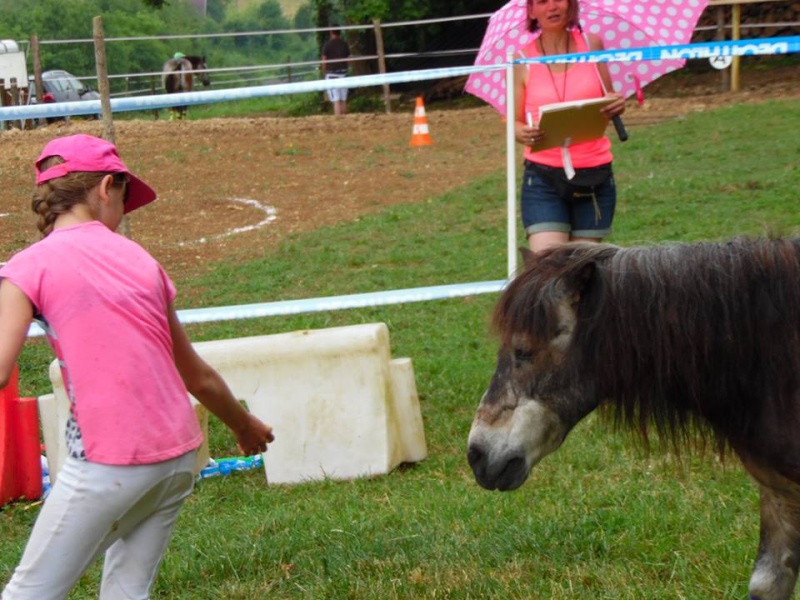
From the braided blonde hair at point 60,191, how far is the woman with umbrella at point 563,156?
9.24 ft

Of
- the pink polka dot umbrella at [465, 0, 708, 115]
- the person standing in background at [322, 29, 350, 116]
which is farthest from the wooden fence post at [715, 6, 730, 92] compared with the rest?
the pink polka dot umbrella at [465, 0, 708, 115]

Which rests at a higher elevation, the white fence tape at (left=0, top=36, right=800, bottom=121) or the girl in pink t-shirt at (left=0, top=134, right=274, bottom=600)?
the white fence tape at (left=0, top=36, right=800, bottom=121)

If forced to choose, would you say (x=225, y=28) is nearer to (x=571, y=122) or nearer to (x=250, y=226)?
(x=250, y=226)

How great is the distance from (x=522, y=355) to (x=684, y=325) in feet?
1.54

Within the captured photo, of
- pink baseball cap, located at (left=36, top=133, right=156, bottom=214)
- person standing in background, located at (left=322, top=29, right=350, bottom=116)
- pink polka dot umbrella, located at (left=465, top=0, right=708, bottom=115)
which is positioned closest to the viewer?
pink baseball cap, located at (left=36, top=133, right=156, bottom=214)

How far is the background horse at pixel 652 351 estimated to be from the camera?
310 centimetres

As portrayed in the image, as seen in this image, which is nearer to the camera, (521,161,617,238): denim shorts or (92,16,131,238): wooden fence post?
(521,161,617,238): denim shorts

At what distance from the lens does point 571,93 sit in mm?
5492

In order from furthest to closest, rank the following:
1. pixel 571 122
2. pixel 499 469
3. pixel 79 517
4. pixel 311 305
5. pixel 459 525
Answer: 1. pixel 311 305
2. pixel 571 122
3. pixel 459 525
4. pixel 499 469
5. pixel 79 517

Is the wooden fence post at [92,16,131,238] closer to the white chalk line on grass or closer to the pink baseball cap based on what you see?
the pink baseball cap

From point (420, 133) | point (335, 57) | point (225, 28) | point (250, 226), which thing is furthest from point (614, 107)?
point (225, 28)

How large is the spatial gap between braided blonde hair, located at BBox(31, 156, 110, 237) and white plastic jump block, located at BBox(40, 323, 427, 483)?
246 centimetres

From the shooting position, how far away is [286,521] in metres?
4.68

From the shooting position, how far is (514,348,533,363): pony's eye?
3.21 metres
